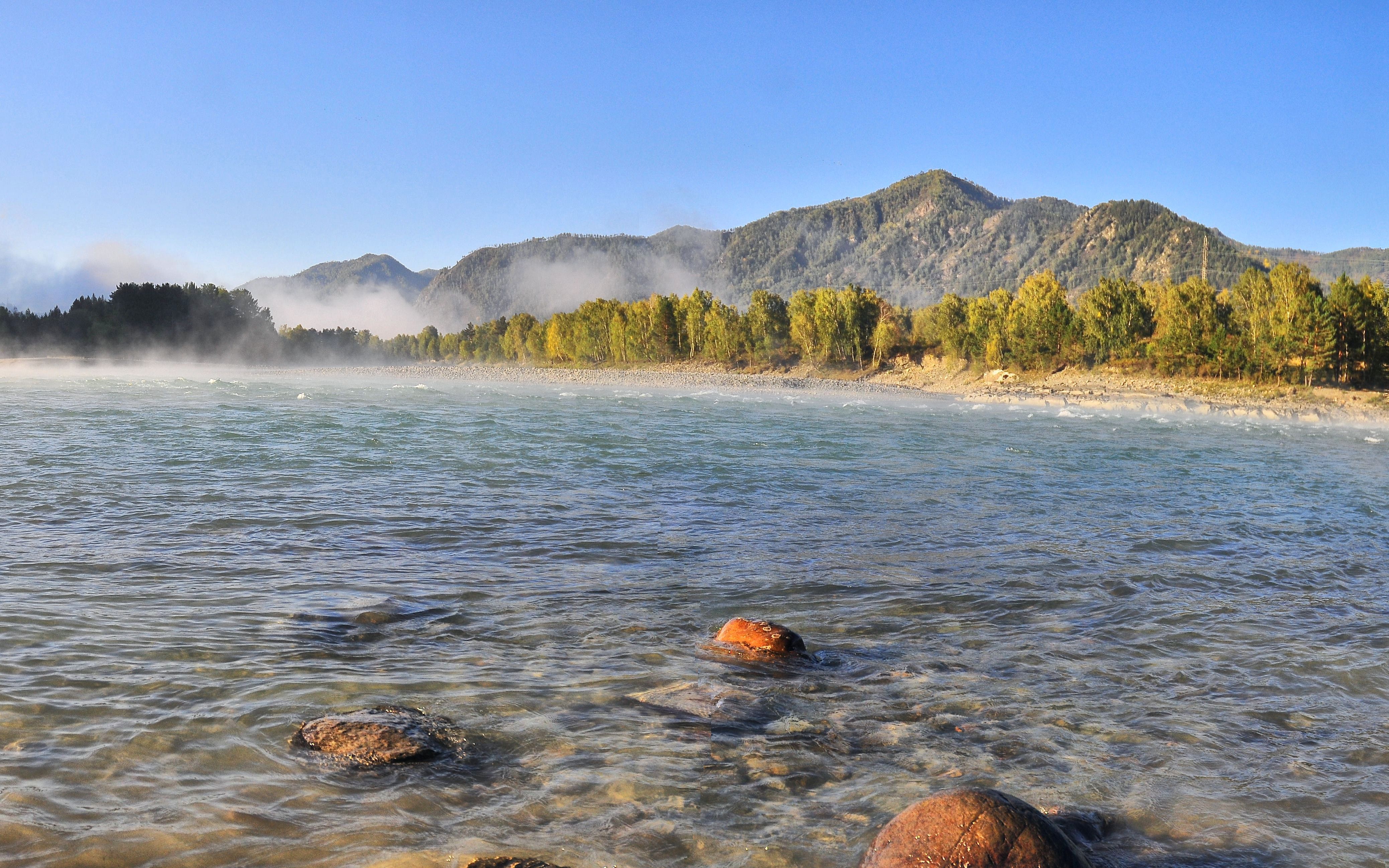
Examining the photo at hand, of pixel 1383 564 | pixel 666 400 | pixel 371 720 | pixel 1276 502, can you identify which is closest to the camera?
pixel 371 720

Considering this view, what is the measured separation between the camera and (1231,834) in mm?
4344

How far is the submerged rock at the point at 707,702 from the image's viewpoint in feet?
18.5

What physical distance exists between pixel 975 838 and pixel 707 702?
2.70 meters

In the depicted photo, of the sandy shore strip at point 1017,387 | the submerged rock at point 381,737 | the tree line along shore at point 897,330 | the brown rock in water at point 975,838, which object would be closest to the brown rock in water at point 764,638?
the submerged rock at point 381,737

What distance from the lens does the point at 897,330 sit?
106 m

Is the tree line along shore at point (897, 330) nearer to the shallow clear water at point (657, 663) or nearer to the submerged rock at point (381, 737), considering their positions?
the shallow clear water at point (657, 663)

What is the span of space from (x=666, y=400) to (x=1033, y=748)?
50.6m

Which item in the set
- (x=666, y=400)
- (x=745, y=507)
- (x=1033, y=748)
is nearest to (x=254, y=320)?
(x=666, y=400)

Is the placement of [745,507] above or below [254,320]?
below

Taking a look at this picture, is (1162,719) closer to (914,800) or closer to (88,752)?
(914,800)

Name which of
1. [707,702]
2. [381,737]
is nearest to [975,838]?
[707,702]

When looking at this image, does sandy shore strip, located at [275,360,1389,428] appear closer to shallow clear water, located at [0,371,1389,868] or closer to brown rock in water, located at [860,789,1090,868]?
shallow clear water, located at [0,371,1389,868]

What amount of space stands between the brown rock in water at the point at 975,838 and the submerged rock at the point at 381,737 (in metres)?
2.59

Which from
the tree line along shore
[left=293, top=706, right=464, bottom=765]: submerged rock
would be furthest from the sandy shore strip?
[left=293, top=706, right=464, bottom=765]: submerged rock
